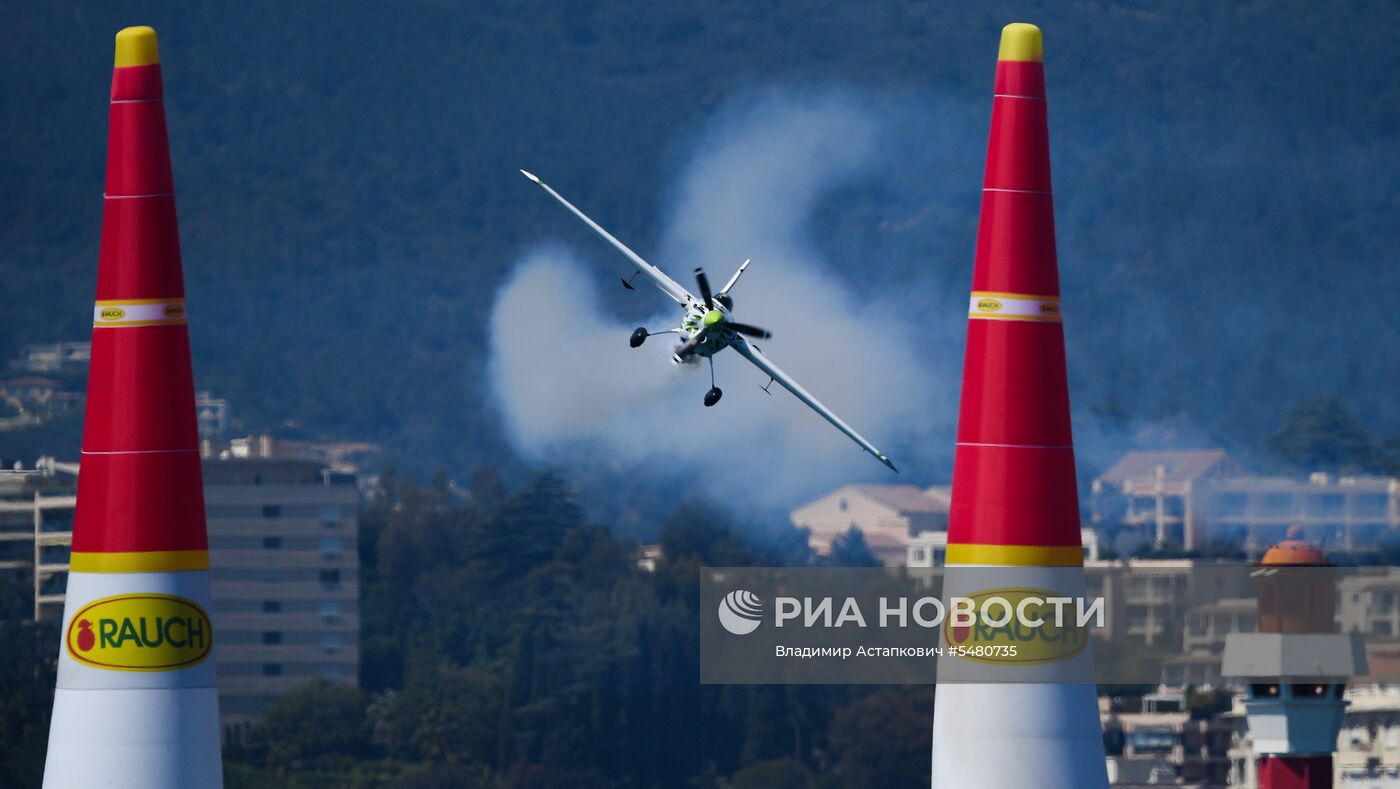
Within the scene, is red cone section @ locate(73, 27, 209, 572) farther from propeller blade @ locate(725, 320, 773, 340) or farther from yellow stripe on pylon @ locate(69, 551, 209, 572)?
propeller blade @ locate(725, 320, 773, 340)

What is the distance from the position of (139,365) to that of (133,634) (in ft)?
7.29

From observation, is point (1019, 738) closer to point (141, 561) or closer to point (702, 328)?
point (141, 561)

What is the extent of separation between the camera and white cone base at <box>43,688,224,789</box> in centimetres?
2077

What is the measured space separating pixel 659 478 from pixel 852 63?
197ft

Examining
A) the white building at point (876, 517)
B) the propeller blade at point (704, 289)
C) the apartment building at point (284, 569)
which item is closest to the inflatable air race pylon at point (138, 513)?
the propeller blade at point (704, 289)

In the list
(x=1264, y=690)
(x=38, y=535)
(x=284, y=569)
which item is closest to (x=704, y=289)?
(x=1264, y=690)

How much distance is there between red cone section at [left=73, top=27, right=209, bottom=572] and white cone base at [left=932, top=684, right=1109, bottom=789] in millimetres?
6435

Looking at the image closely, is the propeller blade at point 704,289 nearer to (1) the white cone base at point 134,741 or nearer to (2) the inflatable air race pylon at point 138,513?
(2) the inflatable air race pylon at point 138,513

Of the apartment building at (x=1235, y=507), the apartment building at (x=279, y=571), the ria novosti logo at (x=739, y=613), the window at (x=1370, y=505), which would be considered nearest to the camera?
→ the ria novosti logo at (x=739, y=613)

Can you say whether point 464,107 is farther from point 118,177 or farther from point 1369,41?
point 118,177

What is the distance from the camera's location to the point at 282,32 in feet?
591

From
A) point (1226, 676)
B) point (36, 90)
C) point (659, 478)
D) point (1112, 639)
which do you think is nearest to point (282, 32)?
point (36, 90)

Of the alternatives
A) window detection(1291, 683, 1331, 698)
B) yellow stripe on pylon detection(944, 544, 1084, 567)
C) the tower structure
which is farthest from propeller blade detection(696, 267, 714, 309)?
yellow stripe on pylon detection(944, 544, 1084, 567)

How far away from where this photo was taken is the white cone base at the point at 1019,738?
66.4 feet
